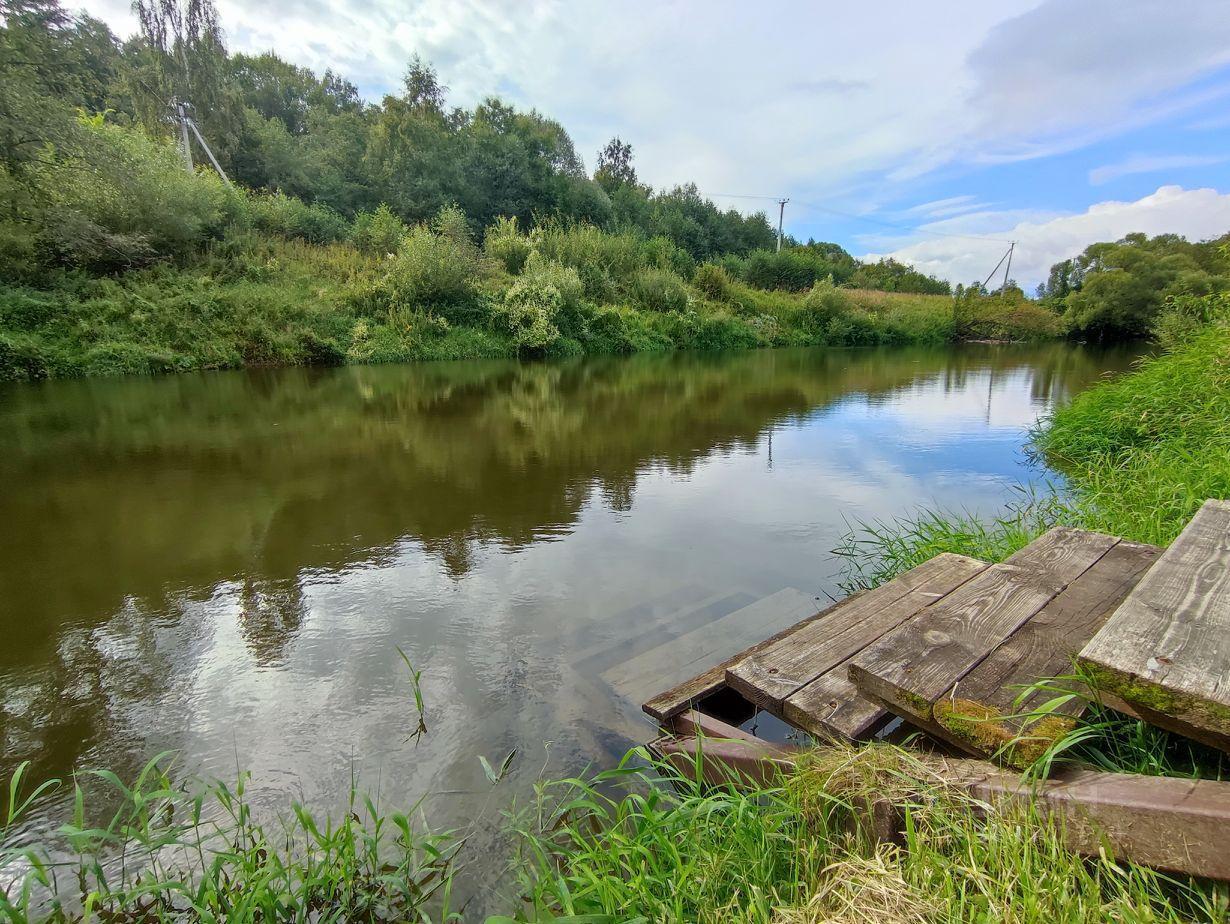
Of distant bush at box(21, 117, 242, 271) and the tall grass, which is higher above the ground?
distant bush at box(21, 117, 242, 271)

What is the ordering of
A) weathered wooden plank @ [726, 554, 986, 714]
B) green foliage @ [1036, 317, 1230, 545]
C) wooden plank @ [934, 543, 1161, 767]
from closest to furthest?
1. wooden plank @ [934, 543, 1161, 767]
2. weathered wooden plank @ [726, 554, 986, 714]
3. green foliage @ [1036, 317, 1230, 545]

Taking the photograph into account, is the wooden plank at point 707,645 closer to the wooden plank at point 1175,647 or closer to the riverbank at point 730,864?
the riverbank at point 730,864

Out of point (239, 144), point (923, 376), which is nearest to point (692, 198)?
point (239, 144)

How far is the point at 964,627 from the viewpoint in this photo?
190 cm

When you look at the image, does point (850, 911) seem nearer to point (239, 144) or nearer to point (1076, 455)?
point (1076, 455)

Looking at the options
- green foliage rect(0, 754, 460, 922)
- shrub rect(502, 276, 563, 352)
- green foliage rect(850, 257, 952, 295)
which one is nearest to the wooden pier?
green foliage rect(0, 754, 460, 922)

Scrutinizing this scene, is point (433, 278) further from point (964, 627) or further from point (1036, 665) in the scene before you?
point (1036, 665)

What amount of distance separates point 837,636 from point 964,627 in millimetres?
472

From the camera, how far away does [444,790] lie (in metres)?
2.22

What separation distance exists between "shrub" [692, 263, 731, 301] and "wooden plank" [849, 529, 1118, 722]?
94.0ft

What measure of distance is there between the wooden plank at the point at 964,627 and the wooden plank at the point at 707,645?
3.99 feet

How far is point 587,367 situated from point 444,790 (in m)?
15.8

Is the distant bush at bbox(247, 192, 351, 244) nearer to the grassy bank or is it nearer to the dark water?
the grassy bank

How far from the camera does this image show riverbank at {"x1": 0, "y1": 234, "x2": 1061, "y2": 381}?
14.1m
